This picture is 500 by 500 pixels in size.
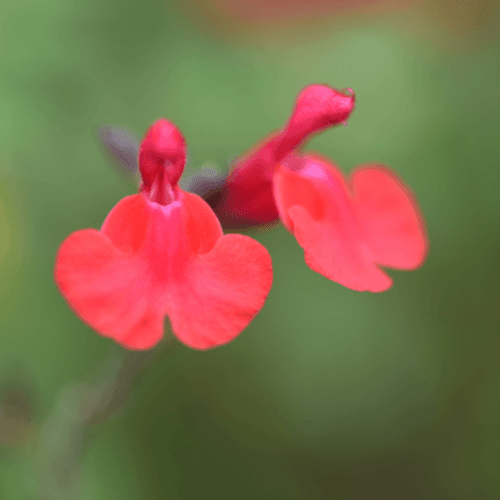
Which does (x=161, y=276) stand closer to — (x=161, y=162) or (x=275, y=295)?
(x=161, y=162)

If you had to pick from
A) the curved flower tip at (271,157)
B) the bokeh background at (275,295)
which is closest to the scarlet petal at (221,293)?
the curved flower tip at (271,157)

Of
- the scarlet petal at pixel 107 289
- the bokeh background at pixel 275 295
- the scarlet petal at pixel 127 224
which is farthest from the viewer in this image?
the bokeh background at pixel 275 295

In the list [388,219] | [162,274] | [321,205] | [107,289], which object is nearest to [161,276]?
[162,274]

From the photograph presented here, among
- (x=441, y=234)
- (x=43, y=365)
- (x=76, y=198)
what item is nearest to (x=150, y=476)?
(x=43, y=365)

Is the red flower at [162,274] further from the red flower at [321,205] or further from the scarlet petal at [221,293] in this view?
the red flower at [321,205]

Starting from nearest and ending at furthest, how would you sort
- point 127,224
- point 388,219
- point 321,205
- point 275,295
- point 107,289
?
point 107,289, point 127,224, point 321,205, point 388,219, point 275,295

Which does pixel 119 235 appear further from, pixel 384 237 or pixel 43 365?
pixel 43 365
